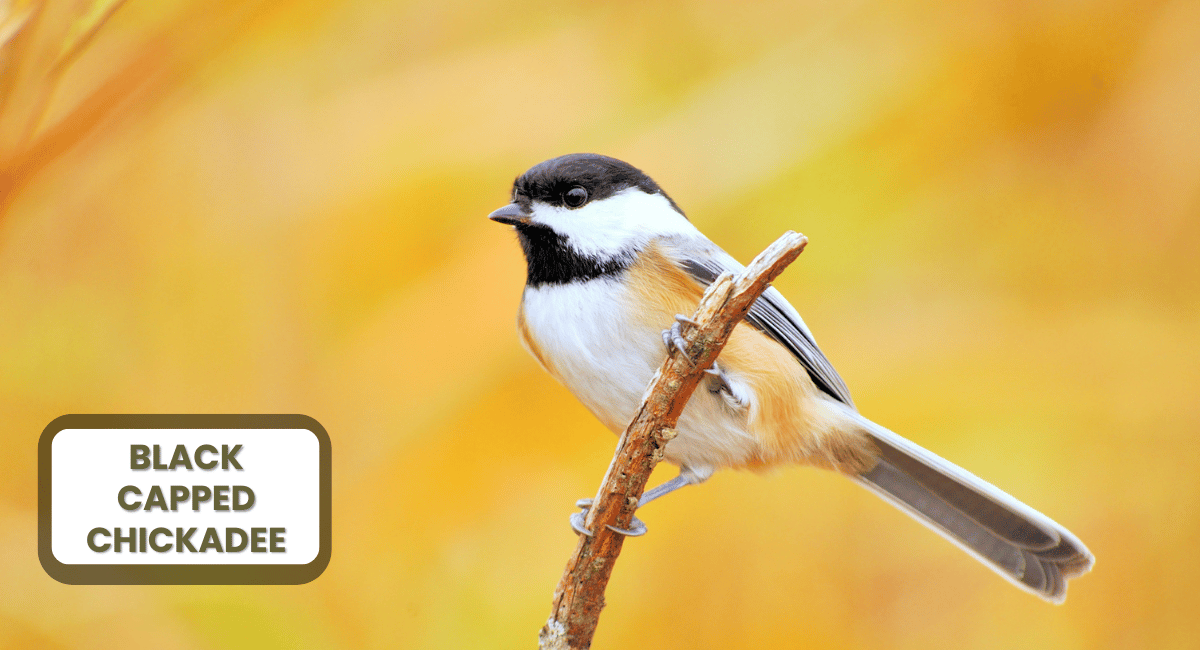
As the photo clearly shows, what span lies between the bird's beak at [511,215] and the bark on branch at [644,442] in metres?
0.41

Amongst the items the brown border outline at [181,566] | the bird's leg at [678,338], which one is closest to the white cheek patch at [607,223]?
the bird's leg at [678,338]

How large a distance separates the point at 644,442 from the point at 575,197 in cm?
47

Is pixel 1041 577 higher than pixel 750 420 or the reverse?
the reverse

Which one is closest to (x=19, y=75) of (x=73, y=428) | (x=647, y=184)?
(x=73, y=428)

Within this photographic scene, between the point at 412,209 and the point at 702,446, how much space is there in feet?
2.59

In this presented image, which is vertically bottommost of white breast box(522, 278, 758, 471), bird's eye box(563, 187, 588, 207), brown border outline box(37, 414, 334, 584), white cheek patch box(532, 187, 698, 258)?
brown border outline box(37, 414, 334, 584)

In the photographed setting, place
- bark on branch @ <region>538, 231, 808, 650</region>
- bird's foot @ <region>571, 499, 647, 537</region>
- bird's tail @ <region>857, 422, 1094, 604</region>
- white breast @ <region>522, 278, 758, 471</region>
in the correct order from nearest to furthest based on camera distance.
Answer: bark on branch @ <region>538, 231, 808, 650</region> < bird's foot @ <region>571, 499, 647, 537</region> < white breast @ <region>522, 278, 758, 471</region> < bird's tail @ <region>857, 422, 1094, 604</region>

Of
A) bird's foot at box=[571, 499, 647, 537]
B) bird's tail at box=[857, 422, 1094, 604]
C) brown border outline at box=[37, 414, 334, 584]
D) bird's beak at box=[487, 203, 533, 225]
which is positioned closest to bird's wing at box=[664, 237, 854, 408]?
bird's tail at box=[857, 422, 1094, 604]

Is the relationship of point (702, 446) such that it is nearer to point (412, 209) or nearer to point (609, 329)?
point (609, 329)

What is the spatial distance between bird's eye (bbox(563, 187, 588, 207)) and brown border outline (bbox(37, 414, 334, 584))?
0.68 m

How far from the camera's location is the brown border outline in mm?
1423

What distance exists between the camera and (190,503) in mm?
1401

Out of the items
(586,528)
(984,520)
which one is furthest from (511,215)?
(984,520)

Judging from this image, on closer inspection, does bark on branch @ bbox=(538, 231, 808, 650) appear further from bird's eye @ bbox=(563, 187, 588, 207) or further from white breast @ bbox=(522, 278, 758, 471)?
bird's eye @ bbox=(563, 187, 588, 207)
